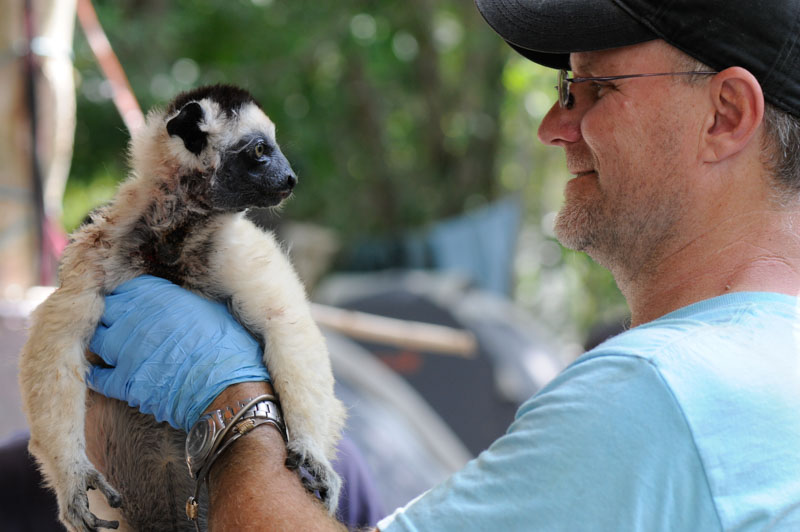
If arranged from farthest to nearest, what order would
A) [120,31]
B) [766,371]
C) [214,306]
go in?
1. [120,31]
2. [214,306]
3. [766,371]

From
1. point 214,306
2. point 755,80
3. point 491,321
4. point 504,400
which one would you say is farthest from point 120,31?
point 755,80

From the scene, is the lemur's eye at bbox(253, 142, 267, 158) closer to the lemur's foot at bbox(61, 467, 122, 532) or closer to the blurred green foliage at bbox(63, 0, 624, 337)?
the lemur's foot at bbox(61, 467, 122, 532)

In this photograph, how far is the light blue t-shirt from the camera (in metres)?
1.45

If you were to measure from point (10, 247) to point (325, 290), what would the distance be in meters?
6.77

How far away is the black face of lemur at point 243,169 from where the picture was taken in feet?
7.39

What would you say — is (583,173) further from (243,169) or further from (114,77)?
(114,77)

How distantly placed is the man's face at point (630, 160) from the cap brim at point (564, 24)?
0.20ft

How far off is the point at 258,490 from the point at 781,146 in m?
1.37

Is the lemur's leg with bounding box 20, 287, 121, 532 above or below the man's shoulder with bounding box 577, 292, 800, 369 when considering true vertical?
below

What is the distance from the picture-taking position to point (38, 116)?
3.91 meters

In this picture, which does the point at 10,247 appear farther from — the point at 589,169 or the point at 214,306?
the point at 589,169

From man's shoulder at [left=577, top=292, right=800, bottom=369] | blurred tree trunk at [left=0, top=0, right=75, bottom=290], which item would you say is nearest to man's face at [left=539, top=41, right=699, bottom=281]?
man's shoulder at [left=577, top=292, right=800, bottom=369]

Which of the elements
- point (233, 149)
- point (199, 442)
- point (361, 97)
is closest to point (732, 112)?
point (233, 149)

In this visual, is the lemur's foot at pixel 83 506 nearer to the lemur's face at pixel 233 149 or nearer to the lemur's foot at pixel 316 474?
the lemur's foot at pixel 316 474
